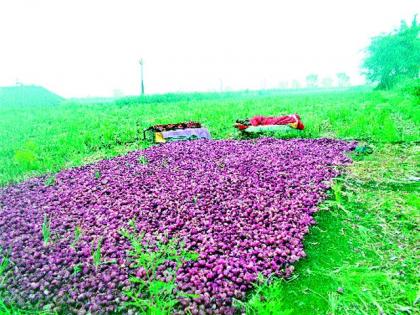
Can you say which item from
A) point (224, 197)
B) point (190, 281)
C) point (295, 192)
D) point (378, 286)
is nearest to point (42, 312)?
point (190, 281)

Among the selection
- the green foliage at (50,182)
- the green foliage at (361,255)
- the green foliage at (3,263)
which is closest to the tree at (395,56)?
the green foliage at (361,255)

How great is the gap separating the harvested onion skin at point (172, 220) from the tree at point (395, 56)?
1550 inches

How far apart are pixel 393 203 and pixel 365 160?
1.86 meters

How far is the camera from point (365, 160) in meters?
5.76

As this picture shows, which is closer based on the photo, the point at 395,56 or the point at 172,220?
the point at 172,220

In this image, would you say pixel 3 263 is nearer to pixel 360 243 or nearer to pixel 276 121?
pixel 360 243

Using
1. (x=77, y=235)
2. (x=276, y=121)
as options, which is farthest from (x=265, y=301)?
(x=276, y=121)

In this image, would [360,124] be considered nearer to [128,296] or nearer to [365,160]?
[365,160]

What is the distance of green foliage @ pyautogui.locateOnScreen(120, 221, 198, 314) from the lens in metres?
2.49

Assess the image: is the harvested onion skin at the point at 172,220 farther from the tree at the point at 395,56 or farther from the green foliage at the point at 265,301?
the tree at the point at 395,56

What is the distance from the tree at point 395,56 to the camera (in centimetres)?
3944

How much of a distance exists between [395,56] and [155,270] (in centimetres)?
4467

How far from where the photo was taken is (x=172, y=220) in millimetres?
3625

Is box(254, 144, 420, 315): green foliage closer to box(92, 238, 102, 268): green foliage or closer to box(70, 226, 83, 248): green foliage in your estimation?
box(92, 238, 102, 268): green foliage
